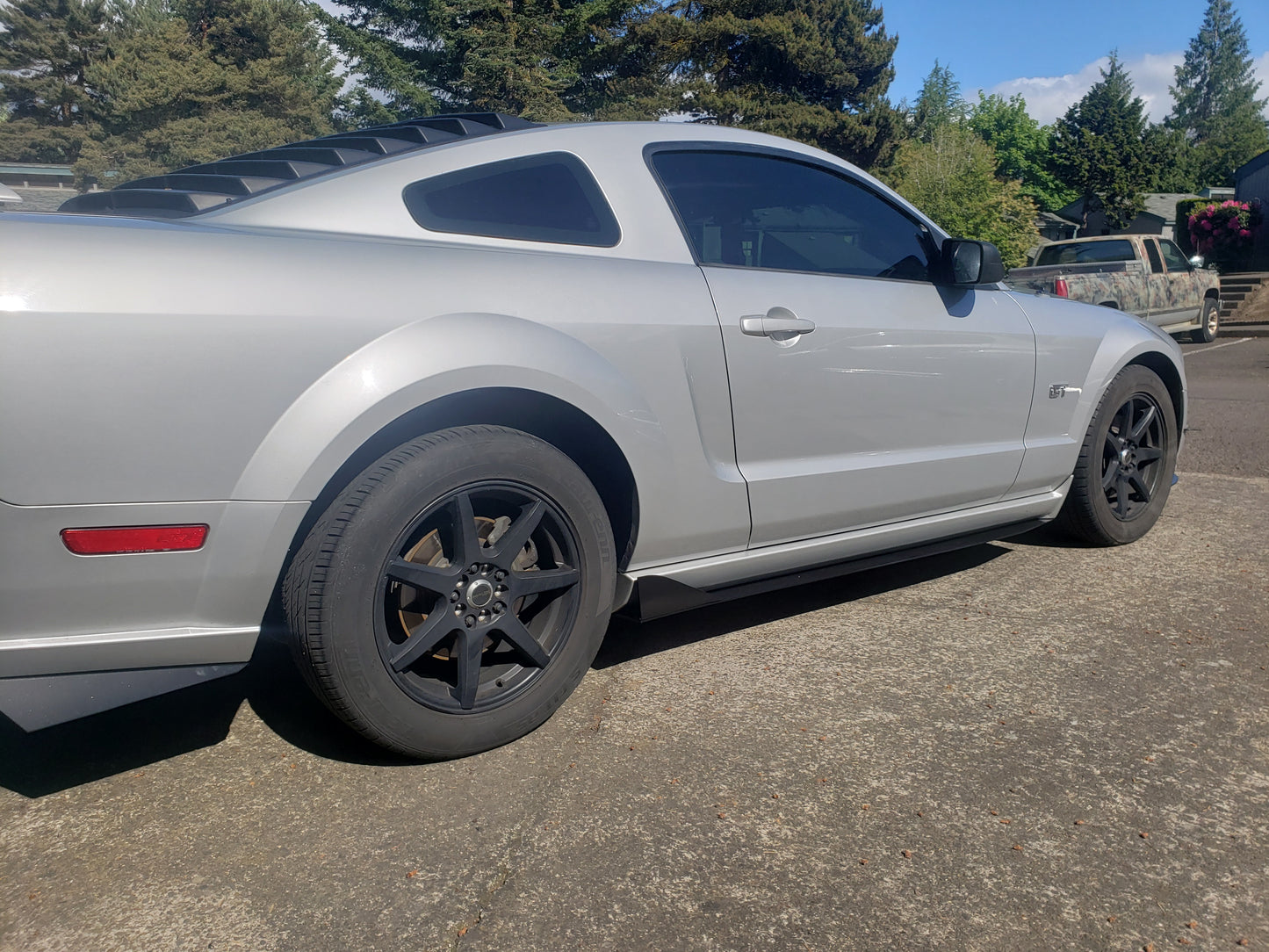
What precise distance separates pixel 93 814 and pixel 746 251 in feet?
7.51

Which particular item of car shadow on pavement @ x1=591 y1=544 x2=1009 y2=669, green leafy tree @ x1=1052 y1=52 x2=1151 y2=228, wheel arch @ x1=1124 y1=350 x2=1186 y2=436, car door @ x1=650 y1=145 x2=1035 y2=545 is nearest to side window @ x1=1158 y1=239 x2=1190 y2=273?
wheel arch @ x1=1124 y1=350 x2=1186 y2=436

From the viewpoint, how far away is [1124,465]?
14.1ft

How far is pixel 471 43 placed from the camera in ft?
93.7

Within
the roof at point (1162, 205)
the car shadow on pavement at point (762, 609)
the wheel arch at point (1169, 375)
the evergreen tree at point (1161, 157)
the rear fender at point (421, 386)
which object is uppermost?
the evergreen tree at point (1161, 157)

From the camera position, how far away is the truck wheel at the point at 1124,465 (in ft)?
13.5

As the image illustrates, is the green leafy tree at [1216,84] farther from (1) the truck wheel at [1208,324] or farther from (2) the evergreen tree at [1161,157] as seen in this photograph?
(1) the truck wheel at [1208,324]

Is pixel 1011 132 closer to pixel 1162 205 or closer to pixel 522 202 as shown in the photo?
pixel 1162 205

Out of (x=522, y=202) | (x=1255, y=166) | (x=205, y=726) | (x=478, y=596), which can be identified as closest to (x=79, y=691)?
(x=205, y=726)

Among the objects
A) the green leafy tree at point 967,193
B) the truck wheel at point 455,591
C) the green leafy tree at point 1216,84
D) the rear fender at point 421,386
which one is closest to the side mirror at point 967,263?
the rear fender at point 421,386

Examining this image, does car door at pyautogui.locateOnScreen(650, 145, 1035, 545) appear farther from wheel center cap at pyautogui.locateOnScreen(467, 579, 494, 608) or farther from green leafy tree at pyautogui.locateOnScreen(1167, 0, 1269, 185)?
green leafy tree at pyautogui.locateOnScreen(1167, 0, 1269, 185)

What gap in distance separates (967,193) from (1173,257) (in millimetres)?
21002

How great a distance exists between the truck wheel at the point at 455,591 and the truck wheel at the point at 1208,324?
16.8 meters

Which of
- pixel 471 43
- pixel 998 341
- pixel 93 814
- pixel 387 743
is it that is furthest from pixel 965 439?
pixel 471 43

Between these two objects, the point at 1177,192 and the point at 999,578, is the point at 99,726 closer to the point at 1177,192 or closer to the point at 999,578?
the point at 999,578
